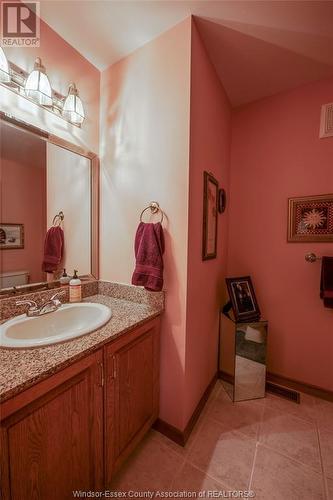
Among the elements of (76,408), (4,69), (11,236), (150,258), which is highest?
(4,69)

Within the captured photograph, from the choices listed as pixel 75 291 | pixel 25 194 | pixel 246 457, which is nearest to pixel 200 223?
pixel 75 291

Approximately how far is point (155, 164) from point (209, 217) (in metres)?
0.53

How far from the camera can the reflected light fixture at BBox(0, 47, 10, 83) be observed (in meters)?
0.98

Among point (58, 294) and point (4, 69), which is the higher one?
point (4, 69)

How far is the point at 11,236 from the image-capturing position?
110 centimetres

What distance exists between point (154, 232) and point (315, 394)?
1.85m

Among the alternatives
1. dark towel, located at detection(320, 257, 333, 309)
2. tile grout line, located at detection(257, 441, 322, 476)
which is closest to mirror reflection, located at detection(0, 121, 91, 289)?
tile grout line, located at detection(257, 441, 322, 476)

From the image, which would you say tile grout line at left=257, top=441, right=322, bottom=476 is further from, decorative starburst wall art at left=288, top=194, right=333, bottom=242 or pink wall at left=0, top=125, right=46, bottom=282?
pink wall at left=0, top=125, right=46, bottom=282

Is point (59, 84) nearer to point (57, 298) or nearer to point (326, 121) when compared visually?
point (57, 298)

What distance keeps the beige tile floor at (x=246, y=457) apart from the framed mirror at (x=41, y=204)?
117cm

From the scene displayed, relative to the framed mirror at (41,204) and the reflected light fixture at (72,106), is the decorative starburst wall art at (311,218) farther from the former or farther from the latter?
the reflected light fixture at (72,106)

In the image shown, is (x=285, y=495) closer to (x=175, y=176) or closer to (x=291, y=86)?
(x=175, y=176)

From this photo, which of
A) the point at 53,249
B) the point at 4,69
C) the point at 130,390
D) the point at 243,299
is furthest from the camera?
the point at 243,299

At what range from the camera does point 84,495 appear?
87cm
